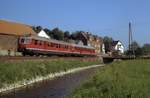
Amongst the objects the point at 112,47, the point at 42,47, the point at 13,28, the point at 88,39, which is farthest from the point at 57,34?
Answer: the point at 42,47

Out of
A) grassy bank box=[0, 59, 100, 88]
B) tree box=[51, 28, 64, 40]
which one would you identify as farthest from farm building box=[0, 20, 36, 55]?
tree box=[51, 28, 64, 40]

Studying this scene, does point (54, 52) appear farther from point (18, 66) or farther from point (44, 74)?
point (18, 66)

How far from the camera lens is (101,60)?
10250 cm

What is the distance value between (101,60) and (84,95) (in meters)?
81.3

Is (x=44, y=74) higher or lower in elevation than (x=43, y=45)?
lower

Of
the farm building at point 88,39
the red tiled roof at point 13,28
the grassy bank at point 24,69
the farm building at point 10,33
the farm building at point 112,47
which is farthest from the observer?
the farm building at point 112,47

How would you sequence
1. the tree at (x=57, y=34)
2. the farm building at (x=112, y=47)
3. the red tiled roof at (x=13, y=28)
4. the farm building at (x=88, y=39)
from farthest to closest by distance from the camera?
the farm building at (x=112, y=47)
the farm building at (x=88, y=39)
the tree at (x=57, y=34)
the red tiled roof at (x=13, y=28)

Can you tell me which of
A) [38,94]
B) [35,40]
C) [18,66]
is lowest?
[38,94]

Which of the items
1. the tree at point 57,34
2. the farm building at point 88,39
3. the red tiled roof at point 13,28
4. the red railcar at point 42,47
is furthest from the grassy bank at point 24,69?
the farm building at point 88,39

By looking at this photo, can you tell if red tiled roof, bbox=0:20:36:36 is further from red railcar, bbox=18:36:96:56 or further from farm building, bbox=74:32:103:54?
farm building, bbox=74:32:103:54

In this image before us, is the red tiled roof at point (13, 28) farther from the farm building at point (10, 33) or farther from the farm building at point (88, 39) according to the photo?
the farm building at point (88, 39)

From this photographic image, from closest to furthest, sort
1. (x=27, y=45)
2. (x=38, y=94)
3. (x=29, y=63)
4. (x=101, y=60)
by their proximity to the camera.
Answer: (x=38, y=94), (x=29, y=63), (x=27, y=45), (x=101, y=60)

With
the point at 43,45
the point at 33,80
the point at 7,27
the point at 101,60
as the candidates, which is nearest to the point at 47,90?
the point at 33,80

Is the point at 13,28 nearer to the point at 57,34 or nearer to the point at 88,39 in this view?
the point at 57,34
